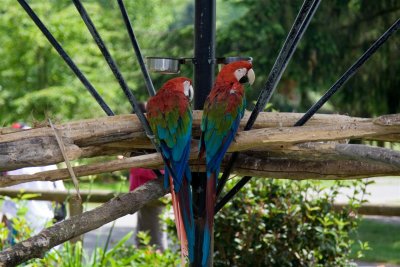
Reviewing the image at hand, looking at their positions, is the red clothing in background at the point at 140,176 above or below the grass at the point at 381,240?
below

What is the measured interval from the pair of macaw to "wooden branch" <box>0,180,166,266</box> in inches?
5.0

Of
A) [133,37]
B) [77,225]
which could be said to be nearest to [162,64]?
[133,37]

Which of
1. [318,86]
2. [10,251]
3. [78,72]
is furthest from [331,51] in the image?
[10,251]

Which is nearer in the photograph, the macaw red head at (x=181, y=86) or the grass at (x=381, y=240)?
the macaw red head at (x=181, y=86)

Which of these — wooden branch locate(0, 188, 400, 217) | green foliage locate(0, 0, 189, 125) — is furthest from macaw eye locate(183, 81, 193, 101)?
green foliage locate(0, 0, 189, 125)

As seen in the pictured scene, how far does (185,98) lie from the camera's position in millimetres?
2301

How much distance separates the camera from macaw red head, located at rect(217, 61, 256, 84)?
2324mm

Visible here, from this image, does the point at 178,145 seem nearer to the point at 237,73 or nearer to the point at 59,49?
the point at 237,73

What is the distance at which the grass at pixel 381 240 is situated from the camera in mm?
7698

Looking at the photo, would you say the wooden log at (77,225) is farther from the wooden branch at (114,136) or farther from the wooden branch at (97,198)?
the wooden branch at (97,198)

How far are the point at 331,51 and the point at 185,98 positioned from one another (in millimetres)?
6834

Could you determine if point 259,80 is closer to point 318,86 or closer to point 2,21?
point 318,86

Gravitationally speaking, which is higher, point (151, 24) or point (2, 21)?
point (151, 24)

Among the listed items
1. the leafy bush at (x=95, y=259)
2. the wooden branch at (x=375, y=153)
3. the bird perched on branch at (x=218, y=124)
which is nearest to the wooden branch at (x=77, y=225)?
the bird perched on branch at (x=218, y=124)
